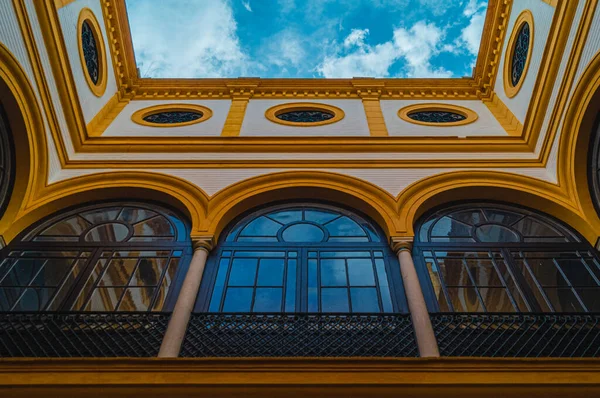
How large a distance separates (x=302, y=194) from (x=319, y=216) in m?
0.50

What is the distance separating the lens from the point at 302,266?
19.9ft

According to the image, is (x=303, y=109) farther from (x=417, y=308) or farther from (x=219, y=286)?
(x=417, y=308)

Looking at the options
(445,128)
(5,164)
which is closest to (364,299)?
(445,128)

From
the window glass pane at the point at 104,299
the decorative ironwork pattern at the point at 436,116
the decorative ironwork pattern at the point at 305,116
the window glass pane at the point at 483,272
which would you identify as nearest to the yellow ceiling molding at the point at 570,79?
the window glass pane at the point at 483,272

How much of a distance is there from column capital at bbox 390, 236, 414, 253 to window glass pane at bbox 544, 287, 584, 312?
1671 mm

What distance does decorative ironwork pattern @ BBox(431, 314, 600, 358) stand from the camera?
4625 millimetres

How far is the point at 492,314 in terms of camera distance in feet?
16.1

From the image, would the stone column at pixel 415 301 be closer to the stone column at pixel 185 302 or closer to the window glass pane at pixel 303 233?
the window glass pane at pixel 303 233

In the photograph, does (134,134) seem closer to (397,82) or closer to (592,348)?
(397,82)

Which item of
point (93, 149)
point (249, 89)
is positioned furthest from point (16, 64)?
point (249, 89)

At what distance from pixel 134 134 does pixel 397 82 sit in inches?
241

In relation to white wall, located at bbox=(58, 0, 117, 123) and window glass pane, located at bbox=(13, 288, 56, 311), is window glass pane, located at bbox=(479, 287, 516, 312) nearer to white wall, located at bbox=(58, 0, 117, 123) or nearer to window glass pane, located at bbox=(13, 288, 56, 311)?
window glass pane, located at bbox=(13, 288, 56, 311)

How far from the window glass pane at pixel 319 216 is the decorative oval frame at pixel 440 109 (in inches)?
139

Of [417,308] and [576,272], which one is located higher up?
[576,272]
